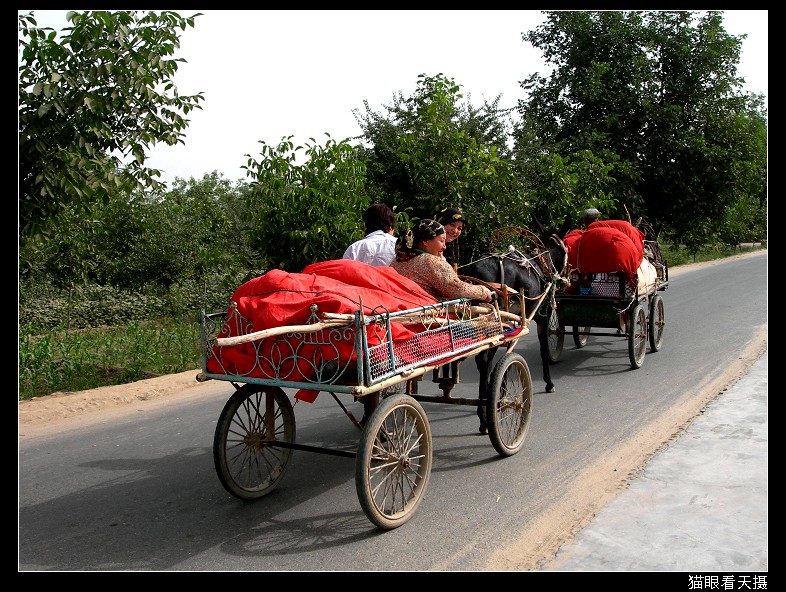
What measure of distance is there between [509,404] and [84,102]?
4.31m

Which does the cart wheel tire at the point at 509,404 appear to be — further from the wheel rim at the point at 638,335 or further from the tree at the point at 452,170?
the tree at the point at 452,170

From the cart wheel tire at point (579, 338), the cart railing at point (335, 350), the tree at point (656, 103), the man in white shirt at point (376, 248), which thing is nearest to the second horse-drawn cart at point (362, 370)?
the cart railing at point (335, 350)

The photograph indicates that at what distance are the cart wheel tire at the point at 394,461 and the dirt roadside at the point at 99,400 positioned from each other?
12.0ft

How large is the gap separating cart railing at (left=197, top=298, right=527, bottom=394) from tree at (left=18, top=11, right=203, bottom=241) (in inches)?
110

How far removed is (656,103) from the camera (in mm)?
22516

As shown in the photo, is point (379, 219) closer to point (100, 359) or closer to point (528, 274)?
point (528, 274)

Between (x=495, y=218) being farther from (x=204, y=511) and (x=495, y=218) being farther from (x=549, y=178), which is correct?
(x=204, y=511)

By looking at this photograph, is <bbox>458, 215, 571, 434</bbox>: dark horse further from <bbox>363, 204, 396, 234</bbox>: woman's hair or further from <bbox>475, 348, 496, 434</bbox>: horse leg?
<bbox>363, 204, 396, 234</bbox>: woman's hair

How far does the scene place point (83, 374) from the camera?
822 centimetres

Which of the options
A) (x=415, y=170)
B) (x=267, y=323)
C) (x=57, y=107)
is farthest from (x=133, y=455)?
(x=415, y=170)

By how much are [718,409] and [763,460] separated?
1399 mm

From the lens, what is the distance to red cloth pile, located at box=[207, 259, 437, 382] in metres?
4.00

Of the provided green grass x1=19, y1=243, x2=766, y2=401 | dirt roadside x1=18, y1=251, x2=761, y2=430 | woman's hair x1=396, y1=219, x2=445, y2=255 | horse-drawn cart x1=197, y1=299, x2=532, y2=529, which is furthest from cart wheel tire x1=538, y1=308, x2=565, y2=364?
green grass x1=19, y1=243, x2=766, y2=401

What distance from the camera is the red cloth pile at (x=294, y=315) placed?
4000 mm
